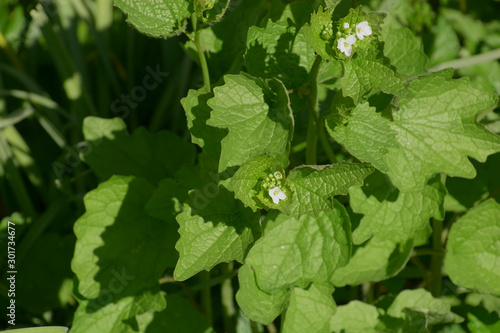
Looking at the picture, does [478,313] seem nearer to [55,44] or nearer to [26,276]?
[26,276]

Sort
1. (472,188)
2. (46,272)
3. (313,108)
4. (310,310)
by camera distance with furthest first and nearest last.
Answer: (46,272)
(472,188)
(310,310)
(313,108)

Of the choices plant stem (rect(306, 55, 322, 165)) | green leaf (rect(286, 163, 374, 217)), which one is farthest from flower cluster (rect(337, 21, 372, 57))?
green leaf (rect(286, 163, 374, 217))

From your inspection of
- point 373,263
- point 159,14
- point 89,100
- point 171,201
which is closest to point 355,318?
point 373,263

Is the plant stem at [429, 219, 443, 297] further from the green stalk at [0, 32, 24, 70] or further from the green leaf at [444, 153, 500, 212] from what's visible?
the green stalk at [0, 32, 24, 70]

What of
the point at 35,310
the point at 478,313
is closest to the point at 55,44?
the point at 35,310

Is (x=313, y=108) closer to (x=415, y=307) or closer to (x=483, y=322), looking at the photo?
(x=415, y=307)
